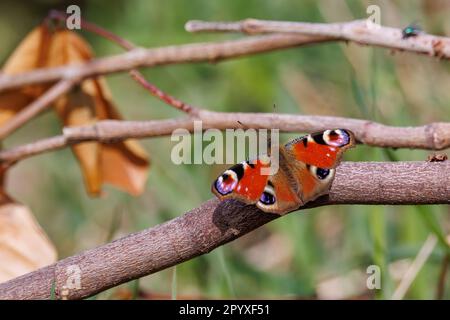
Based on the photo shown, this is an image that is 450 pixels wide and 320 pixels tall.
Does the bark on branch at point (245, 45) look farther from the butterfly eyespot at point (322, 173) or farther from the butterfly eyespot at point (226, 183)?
the butterfly eyespot at point (226, 183)

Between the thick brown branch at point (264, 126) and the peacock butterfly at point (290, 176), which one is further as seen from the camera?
the thick brown branch at point (264, 126)

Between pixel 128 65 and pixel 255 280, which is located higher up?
pixel 128 65

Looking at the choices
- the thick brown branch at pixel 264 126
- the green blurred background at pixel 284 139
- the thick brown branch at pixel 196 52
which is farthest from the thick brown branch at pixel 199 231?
the thick brown branch at pixel 196 52

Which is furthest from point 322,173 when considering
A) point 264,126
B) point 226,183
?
point 264,126

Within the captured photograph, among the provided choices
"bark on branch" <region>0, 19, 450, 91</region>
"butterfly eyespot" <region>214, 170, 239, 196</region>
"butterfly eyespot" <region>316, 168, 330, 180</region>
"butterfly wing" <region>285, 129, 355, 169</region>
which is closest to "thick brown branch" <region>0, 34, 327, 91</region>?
"bark on branch" <region>0, 19, 450, 91</region>

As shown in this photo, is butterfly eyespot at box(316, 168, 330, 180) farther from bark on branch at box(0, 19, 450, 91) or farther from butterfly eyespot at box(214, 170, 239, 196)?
bark on branch at box(0, 19, 450, 91)

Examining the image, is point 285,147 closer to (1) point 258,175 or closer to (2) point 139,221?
(1) point 258,175
